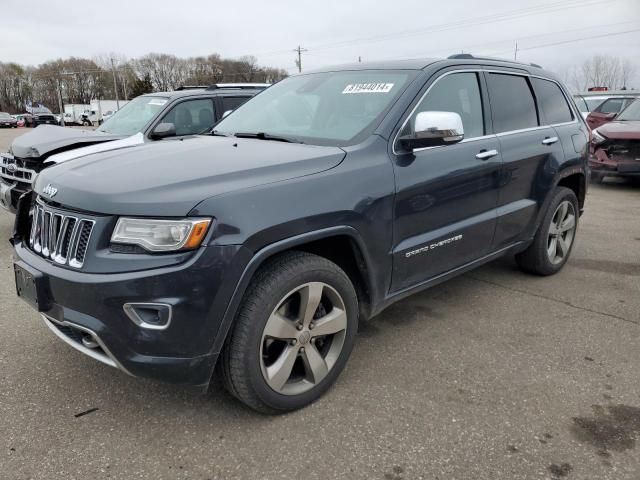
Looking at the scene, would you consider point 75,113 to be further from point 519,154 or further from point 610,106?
point 519,154

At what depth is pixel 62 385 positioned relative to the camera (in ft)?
9.48

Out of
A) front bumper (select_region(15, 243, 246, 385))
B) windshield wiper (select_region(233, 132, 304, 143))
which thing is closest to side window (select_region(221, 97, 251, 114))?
windshield wiper (select_region(233, 132, 304, 143))

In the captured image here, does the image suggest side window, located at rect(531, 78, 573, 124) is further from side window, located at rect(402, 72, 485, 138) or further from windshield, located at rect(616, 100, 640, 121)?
windshield, located at rect(616, 100, 640, 121)

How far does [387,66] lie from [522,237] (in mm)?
1770

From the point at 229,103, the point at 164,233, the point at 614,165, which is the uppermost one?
the point at 229,103

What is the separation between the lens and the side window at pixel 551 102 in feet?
14.3

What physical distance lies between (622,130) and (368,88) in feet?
24.9

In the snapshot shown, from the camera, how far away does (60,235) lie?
7.79 ft

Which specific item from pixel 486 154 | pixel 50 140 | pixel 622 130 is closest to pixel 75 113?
pixel 50 140

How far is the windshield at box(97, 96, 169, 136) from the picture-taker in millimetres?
6397

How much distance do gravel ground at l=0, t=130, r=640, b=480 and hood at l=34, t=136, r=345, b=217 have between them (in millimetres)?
1092

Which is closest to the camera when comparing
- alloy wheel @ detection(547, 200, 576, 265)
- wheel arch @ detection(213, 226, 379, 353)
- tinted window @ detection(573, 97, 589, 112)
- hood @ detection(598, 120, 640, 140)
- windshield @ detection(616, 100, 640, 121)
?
wheel arch @ detection(213, 226, 379, 353)

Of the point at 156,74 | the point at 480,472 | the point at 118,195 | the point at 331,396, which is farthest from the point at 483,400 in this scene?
the point at 156,74

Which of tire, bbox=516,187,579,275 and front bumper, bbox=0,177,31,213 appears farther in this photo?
front bumper, bbox=0,177,31,213
